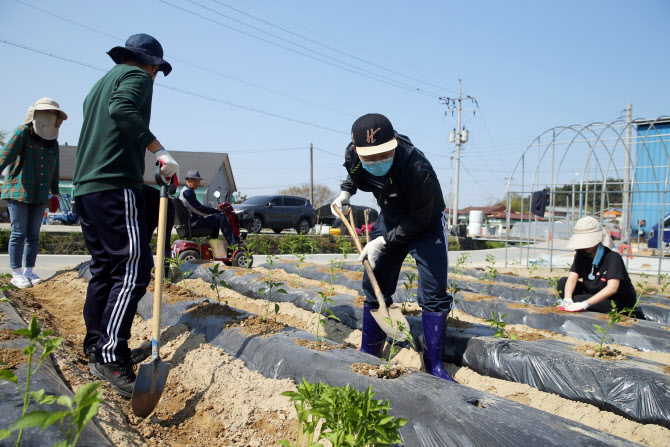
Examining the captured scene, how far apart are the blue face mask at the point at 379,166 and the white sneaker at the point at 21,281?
3.93 meters

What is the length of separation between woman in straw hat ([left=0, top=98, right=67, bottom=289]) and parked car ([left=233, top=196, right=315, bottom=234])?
36.8 feet

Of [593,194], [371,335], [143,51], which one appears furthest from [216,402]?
[593,194]

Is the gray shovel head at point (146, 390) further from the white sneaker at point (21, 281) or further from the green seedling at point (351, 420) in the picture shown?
the white sneaker at point (21, 281)

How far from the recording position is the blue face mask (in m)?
2.42

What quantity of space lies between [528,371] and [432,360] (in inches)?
21.9

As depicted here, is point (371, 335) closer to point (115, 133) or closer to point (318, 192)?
point (115, 133)

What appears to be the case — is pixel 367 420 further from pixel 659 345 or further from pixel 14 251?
pixel 14 251

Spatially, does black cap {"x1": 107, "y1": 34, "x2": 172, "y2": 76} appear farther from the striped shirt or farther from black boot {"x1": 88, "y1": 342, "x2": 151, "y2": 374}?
the striped shirt

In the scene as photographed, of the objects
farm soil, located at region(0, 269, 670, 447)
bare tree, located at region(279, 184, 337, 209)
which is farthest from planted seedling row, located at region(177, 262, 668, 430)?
bare tree, located at region(279, 184, 337, 209)

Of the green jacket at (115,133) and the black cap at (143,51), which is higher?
the black cap at (143,51)

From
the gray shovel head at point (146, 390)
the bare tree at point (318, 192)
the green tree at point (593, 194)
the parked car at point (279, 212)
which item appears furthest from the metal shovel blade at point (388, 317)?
the bare tree at point (318, 192)

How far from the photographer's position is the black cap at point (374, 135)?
233cm

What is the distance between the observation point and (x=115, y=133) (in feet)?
7.72

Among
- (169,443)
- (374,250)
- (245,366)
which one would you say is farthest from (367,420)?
(374,250)
